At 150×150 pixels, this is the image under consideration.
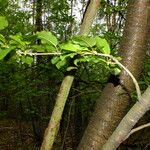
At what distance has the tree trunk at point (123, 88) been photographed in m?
2.11

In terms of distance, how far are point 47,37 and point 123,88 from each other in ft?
3.19

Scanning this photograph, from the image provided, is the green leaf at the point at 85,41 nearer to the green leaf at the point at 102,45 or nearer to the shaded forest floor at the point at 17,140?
the green leaf at the point at 102,45

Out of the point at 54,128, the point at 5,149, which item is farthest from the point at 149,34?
the point at 5,149

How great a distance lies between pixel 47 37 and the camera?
132 cm

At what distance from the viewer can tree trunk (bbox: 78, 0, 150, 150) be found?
2113mm

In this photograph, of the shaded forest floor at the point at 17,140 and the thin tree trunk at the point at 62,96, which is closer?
the thin tree trunk at the point at 62,96

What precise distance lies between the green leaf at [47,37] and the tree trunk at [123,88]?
899mm

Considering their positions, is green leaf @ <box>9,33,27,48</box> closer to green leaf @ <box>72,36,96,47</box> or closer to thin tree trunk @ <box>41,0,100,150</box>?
green leaf @ <box>72,36,96,47</box>

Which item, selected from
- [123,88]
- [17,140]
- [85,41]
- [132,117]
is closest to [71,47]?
[85,41]

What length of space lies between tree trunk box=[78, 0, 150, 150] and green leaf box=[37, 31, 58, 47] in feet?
2.95

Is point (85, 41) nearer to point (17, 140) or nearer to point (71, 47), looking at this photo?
point (71, 47)

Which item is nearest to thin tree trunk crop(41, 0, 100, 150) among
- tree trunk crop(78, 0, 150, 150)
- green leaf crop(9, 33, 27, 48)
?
tree trunk crop(78, 0, 150, 150)

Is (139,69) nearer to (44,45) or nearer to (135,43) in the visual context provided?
(135,43)

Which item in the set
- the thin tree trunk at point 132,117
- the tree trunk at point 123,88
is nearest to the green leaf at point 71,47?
the thin tree trunk at point 132,117
